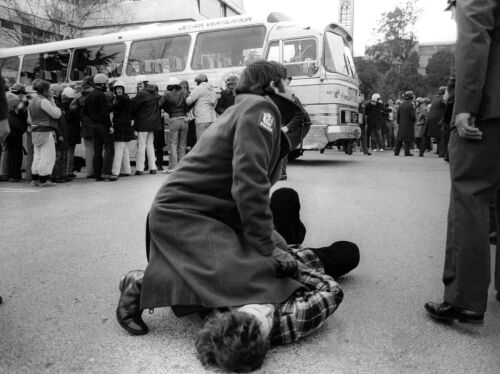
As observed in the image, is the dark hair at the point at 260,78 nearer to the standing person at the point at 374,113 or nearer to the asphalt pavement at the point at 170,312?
the asphalt pavement at the point at 170,312

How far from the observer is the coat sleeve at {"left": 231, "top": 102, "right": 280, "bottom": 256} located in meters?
2.33

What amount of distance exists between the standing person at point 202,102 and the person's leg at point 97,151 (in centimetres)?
203

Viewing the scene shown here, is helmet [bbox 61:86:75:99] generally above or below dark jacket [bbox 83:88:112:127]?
above

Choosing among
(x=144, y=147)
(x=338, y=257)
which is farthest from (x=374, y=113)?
(x=338, y=257)

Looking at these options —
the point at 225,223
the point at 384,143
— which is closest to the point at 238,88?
the point at 225,223

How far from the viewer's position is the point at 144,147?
428 inches

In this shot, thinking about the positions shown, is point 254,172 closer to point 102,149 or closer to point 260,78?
point 260,78

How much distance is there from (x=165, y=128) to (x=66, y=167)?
3.32 metres

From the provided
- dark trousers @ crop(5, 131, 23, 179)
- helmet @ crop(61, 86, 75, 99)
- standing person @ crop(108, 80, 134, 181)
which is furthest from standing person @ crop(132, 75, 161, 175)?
dark trousers @ crop(5, 131, 23, 179)

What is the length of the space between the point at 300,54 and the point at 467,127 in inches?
375

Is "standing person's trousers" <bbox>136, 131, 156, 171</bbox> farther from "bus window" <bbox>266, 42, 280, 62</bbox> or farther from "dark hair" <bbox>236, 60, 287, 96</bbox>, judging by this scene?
"dark hair" <bbox>236, 60, 287, 96</bbox>

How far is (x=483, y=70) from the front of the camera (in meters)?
2.57

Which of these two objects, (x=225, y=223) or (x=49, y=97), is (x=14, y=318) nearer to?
(x=225, y=223)

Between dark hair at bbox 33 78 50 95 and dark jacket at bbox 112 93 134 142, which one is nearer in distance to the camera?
dark hair at bbox 33 78 50 95
